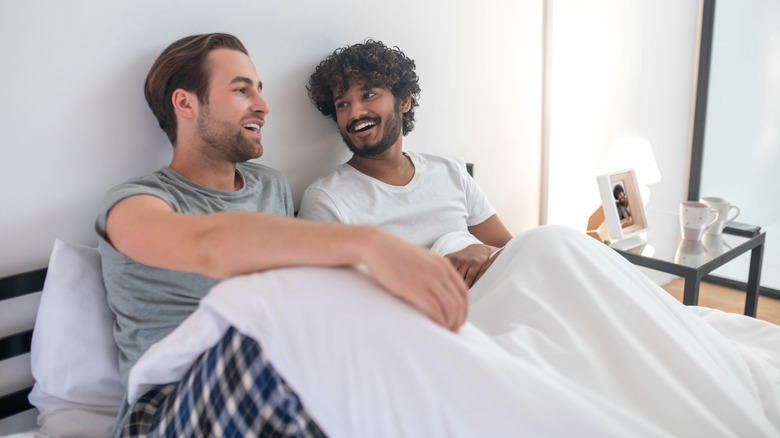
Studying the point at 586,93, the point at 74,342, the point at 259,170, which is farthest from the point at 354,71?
the point at 586,93

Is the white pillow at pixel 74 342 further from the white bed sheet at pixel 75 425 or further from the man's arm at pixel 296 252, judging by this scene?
the man's arm at pixel 296 252

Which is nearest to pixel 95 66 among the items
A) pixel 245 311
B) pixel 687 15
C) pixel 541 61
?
pixel 245 311

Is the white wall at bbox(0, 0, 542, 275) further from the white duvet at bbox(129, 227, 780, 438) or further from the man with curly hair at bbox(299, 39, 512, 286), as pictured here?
the white duvet at bbox(129, 227, 780, 438)

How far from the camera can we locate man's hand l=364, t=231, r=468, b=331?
0.77m

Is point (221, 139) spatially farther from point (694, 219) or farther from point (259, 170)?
point (694, 219)

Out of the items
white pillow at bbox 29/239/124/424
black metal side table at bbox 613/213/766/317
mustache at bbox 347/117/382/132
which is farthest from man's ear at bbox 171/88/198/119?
black metal side table at bbox 613/213/766/317

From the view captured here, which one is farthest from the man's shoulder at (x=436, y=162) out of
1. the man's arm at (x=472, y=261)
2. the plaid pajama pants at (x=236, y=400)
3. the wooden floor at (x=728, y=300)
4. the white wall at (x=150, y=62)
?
the wooden floor at (x=728, y=300)

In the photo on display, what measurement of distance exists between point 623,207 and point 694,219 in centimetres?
24

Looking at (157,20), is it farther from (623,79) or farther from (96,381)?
(623,79)

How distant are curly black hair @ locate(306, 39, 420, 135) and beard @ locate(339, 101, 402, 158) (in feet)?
0.28

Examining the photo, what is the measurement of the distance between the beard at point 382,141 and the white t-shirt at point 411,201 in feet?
0.18

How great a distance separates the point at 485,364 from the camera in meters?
0.73

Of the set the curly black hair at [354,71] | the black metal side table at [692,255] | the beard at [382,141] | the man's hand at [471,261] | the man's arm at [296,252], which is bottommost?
the black metal side table at [692,255]

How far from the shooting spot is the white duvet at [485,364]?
0.72 metres
